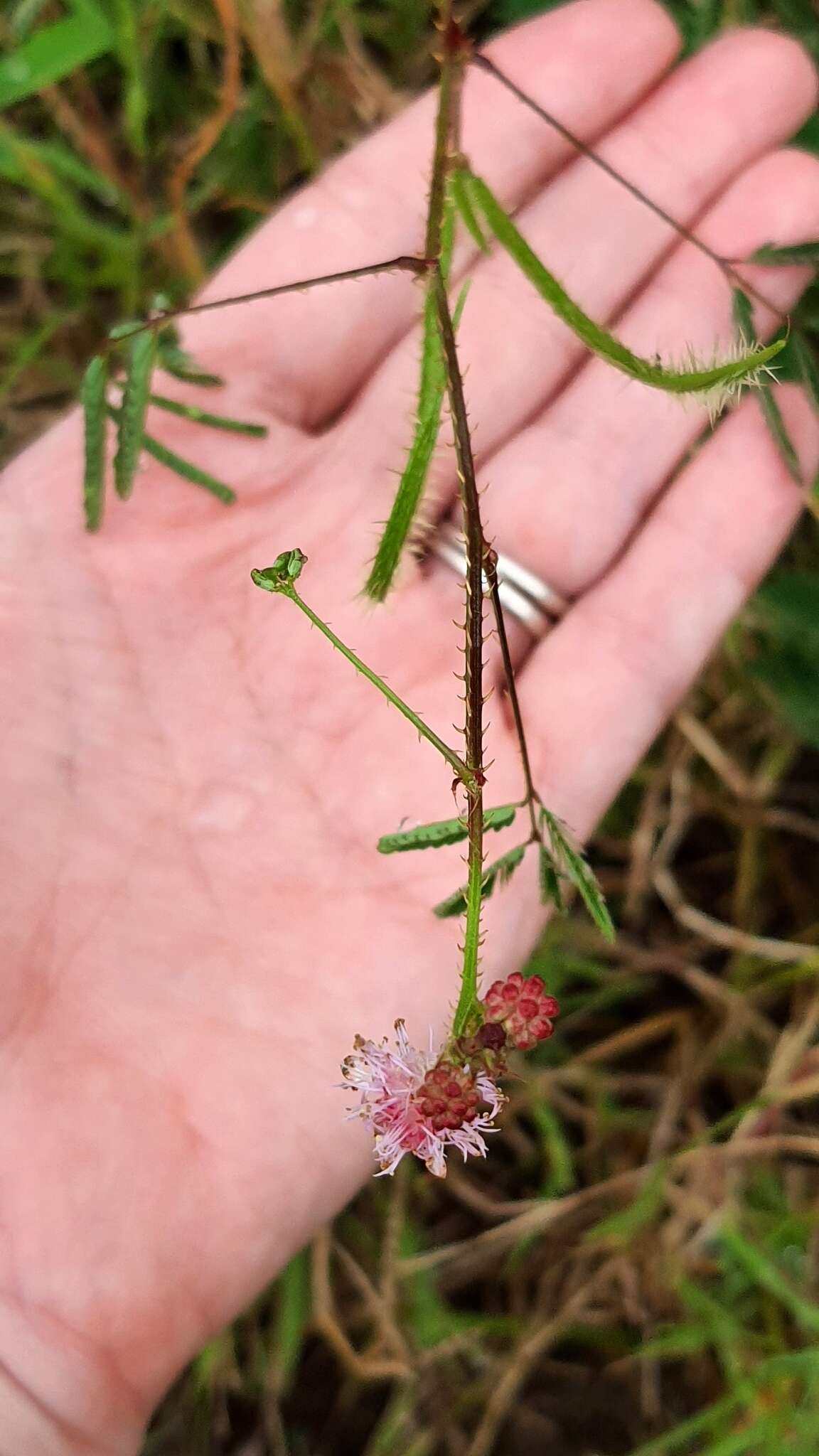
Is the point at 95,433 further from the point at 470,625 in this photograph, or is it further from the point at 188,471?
the point at 470,625

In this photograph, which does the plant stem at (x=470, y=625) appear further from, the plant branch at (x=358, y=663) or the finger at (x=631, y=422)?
the finger at (x=631, y=422)

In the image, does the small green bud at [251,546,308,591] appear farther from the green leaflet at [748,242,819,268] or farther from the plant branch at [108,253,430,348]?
the green leaflet at [748,242,819,268]

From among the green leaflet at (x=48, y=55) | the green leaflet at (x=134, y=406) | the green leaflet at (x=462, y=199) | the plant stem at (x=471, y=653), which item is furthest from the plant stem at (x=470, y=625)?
the green leaflet at (x=48, y=55)

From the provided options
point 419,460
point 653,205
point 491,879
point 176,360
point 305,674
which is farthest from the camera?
point 305,674

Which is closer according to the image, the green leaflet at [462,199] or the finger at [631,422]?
the green leaflet at [462,199]

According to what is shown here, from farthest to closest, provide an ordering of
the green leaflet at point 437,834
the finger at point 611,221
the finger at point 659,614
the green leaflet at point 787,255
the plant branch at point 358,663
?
the finger at point 611,221
the finger at point 659,614
the green leaflet at point 787,255
the green leaflet at point 437,834
the plant branch at point 358,663

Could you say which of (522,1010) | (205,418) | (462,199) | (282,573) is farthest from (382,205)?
(522,1010)

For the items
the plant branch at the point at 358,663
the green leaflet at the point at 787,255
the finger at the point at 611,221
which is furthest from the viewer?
the finger at the point at 611,221
